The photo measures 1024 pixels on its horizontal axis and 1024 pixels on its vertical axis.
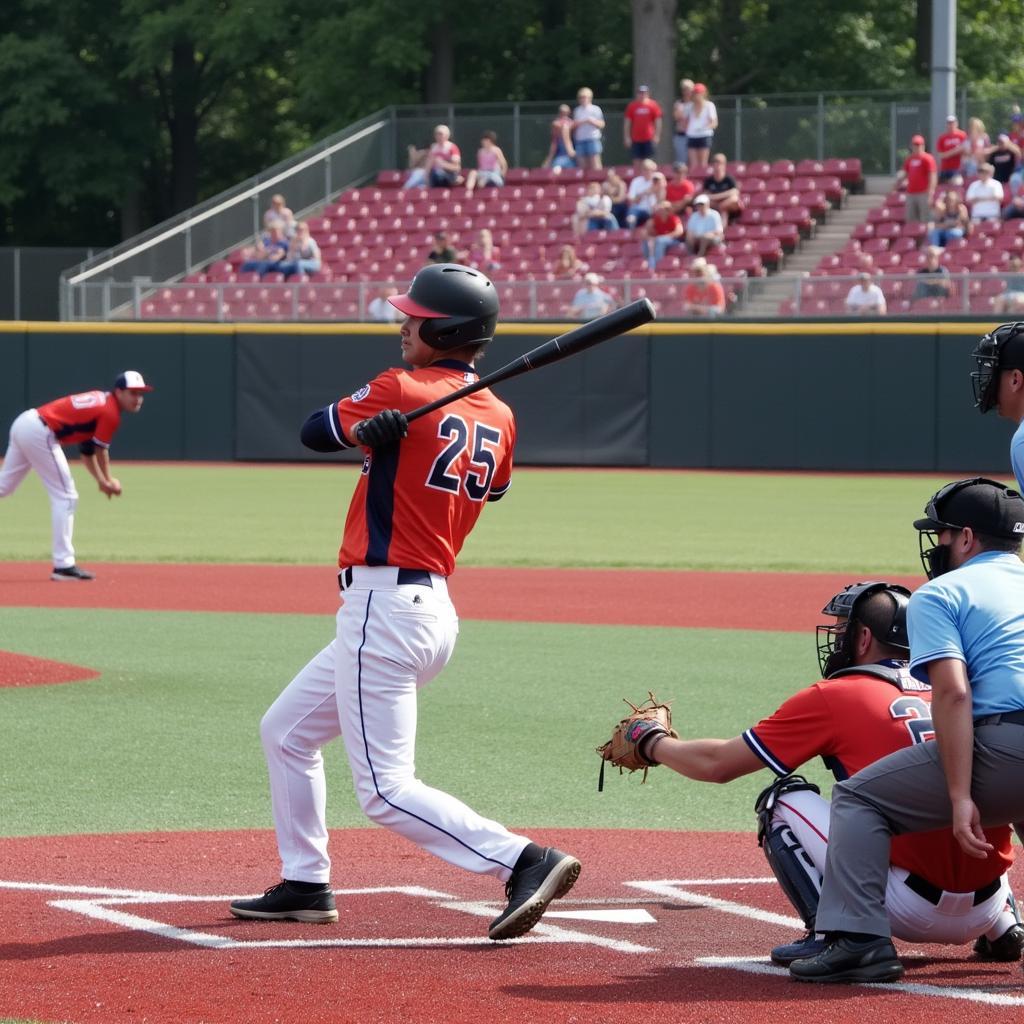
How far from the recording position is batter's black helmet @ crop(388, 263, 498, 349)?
5.15 metres

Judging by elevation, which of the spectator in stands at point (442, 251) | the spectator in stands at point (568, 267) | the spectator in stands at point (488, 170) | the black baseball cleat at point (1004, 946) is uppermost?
the spectator in stands at point (488, 170)

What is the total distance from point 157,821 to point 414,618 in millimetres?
2314

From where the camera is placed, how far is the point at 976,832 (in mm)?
4375

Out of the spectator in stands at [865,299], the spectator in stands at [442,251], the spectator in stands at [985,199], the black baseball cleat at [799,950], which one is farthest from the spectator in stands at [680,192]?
the black baseball cleat at [799,950]

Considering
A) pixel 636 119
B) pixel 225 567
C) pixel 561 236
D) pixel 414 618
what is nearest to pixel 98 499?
pixel 225 567

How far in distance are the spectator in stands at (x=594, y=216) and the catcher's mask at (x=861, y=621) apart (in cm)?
2577

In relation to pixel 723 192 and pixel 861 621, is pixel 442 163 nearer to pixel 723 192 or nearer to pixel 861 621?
pixel 723 192

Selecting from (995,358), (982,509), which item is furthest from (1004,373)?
(982,509)

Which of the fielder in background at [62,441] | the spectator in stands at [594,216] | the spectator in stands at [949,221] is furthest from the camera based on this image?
the spectator in stands at [594,216]

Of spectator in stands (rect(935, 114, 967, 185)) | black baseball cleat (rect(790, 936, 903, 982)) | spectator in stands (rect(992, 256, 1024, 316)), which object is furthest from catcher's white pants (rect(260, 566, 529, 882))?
spectator in stands (rect(935, 114, 967, 185))

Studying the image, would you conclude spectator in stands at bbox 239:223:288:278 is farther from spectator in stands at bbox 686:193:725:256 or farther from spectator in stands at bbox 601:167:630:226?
spectator in stands at bbox 686:193:725:256

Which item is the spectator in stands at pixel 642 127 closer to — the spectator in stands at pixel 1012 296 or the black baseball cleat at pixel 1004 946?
the spectator in stands at pixel 1012 296

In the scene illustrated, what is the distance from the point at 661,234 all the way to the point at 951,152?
15.6ft

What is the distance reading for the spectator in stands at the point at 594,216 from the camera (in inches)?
1192
